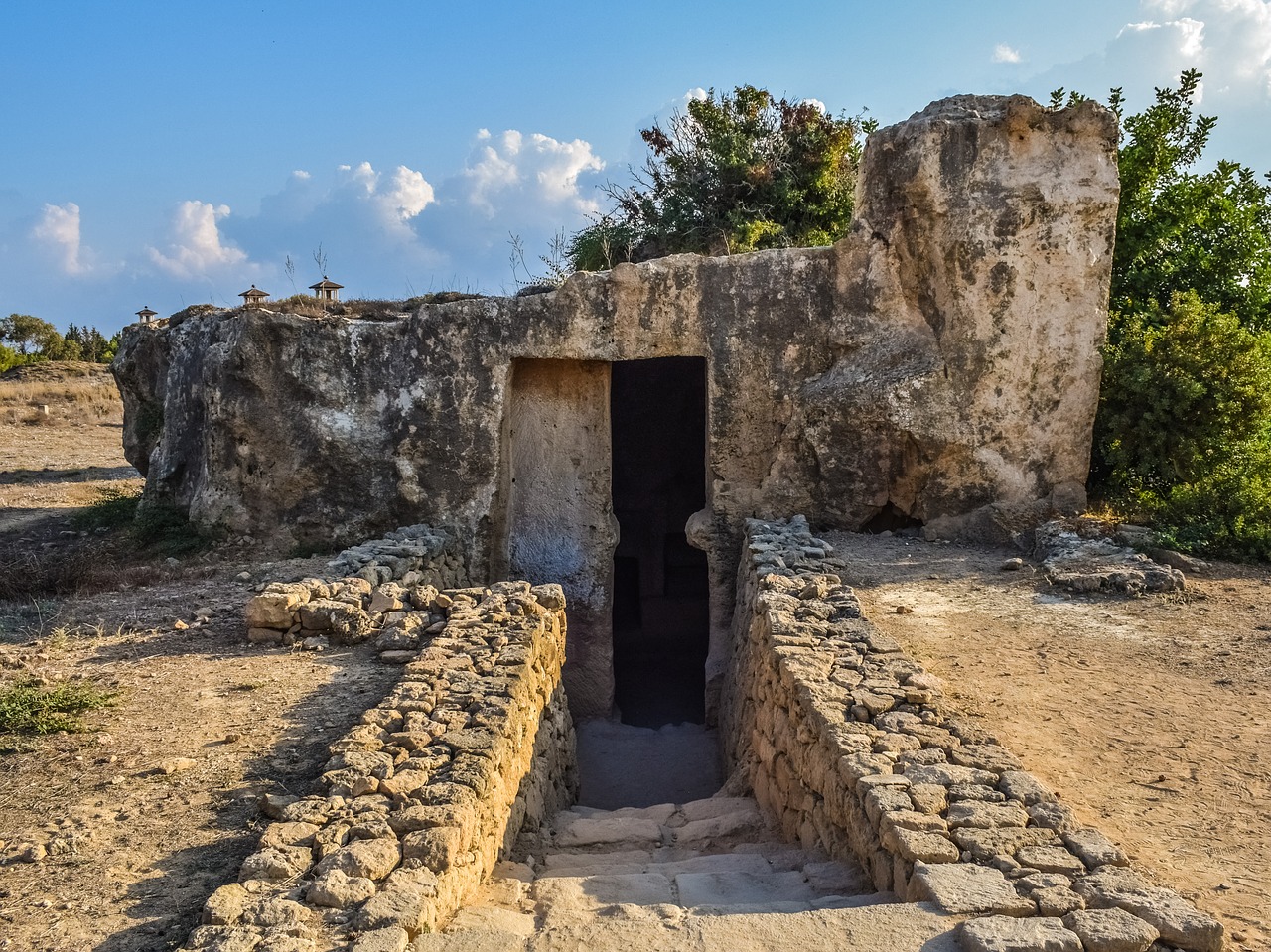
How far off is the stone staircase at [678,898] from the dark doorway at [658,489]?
25.9 feet

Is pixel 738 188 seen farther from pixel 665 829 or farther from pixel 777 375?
pixel 665 829

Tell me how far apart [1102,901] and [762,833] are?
7.05 ft

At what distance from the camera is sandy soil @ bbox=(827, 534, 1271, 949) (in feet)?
11.4

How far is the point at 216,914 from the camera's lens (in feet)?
9.16

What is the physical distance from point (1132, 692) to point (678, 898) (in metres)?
2.95

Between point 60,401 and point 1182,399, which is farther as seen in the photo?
point 60,401

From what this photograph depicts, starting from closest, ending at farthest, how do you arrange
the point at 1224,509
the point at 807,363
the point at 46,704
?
the point at 46,704 < the point at 1224,509 < the point at 807,363

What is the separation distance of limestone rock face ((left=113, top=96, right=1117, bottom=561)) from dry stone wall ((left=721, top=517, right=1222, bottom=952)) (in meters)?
3.06

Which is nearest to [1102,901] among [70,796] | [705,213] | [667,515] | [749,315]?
[70,796]

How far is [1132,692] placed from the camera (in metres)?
5.05

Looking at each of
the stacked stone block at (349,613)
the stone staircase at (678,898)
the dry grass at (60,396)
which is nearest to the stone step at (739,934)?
the stone staircase at (678,898)

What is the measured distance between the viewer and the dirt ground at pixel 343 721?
3.24 m

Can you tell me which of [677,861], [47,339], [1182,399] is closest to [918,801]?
[677,861]

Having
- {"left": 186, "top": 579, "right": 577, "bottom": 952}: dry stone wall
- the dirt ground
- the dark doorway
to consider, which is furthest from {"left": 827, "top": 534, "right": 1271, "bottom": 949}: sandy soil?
the dark doorway
